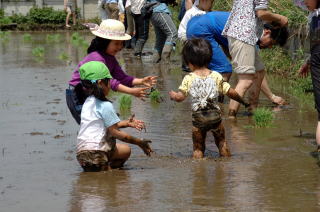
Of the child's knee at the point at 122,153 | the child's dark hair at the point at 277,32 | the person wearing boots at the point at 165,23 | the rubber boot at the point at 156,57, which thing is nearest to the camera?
the child's knee at the point at 122,153

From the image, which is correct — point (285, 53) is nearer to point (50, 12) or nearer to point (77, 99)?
point (77, 99)

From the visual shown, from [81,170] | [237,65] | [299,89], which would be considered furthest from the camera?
[299,89]

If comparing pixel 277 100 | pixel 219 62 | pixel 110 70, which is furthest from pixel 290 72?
pixel 110 70

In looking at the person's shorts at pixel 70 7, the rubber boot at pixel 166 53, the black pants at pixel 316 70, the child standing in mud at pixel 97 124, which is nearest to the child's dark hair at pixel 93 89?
the child standing in mud at pixel 97 124

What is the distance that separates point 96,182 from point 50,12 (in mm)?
23984

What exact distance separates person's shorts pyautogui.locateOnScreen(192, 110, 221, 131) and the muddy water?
0.29m

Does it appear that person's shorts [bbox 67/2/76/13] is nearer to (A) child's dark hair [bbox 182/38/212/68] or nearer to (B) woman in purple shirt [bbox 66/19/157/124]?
(B) woman in purple shirt [bbox 66/19/157/124]

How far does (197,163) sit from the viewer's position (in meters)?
6.37

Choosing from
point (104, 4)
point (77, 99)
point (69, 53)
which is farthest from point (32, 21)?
point (77, 99)

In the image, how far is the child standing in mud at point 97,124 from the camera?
607 cm

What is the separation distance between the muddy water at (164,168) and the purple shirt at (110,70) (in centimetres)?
68

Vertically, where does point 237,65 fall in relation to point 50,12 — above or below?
above

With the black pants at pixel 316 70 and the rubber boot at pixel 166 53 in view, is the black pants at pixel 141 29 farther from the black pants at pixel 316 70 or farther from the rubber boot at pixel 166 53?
the black pants at pixel 316 70

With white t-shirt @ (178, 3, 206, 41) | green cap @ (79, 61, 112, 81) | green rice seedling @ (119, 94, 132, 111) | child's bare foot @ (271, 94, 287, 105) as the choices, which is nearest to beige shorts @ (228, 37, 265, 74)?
child's bare foot @ (271, 94, 287, 105)
